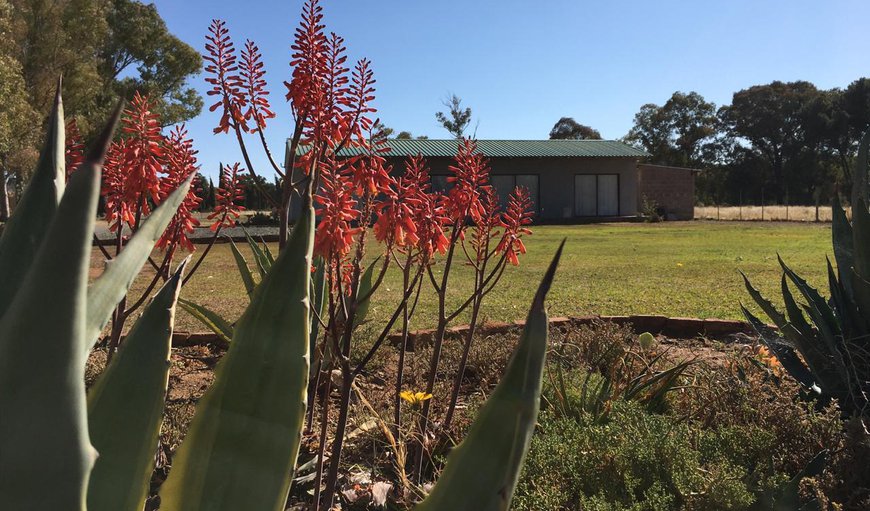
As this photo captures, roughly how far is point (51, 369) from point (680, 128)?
62.0 m

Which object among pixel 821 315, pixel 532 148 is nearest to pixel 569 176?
pixel 532 148

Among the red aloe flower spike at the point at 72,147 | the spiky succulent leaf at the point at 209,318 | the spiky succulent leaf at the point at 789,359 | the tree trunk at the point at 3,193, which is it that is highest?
the tree trunk at the point at 3,193

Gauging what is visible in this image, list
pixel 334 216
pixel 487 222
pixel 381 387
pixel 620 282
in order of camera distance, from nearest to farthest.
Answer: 1. pixel 334 216
2. pixel 487 222
3. pixel 381 387
4. pixel 620 282

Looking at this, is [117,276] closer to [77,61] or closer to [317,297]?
[317,297]

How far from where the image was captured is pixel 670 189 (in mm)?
29547

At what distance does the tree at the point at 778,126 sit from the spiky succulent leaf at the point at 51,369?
58317 millimetres

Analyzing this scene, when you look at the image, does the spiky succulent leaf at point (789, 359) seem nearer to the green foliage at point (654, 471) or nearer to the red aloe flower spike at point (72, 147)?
the green foliage at point (654, 471)

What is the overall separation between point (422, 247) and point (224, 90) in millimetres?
772

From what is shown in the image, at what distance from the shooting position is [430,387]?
2.22 metres

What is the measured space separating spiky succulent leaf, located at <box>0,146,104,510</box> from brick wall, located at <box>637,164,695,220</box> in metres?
30.3

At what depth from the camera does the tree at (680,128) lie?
5653 centimetres

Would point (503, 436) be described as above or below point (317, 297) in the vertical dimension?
above

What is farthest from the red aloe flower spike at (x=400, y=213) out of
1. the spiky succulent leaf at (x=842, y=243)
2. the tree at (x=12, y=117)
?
the tree at (x=12, y=117)

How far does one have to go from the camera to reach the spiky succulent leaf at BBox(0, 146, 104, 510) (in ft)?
1.71
